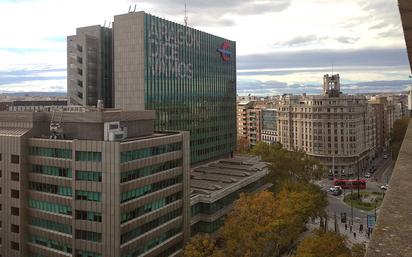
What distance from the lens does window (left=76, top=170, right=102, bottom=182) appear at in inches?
1551

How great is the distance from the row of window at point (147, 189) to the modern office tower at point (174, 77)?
15784 millimetres

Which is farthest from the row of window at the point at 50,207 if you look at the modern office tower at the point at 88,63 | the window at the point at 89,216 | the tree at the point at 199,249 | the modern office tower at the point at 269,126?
the modern office tower at the point at 269,126

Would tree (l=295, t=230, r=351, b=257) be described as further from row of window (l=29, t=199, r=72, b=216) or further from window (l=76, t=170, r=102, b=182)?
row of window (l=29, t=199, r=72, b=216)

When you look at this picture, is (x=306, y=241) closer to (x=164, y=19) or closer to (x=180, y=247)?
(x=180, y=247)

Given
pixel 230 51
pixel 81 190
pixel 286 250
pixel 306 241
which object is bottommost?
pixel 286 250

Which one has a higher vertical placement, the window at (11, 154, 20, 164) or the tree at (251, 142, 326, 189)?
the window at (11, 154, 20, 164)

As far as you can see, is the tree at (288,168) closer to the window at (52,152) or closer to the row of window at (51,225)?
the row of window at (51,225)

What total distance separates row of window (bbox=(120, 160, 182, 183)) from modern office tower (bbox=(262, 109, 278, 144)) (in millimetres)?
103341

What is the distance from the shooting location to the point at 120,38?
62.8 m

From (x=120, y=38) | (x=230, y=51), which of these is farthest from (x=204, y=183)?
(x=230, y=51)

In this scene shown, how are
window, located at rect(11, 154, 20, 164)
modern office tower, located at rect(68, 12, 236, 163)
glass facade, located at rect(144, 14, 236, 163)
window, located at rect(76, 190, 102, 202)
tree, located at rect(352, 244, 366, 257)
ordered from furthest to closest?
glass facade, located at rect(144, 14, 236, 163) → modern office tower, located at rect(68, 12, 236, 163) → window, located at rect(11, 154, 20, 164) → window, located at rect(76, 190, 102, 202) → tree, located at rect(352, 244, 366, 257)

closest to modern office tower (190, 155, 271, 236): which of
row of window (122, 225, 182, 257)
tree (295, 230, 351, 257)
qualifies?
row of window (122, 225, 182, 257)

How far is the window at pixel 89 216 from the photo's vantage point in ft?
130

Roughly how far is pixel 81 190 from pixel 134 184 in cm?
532
